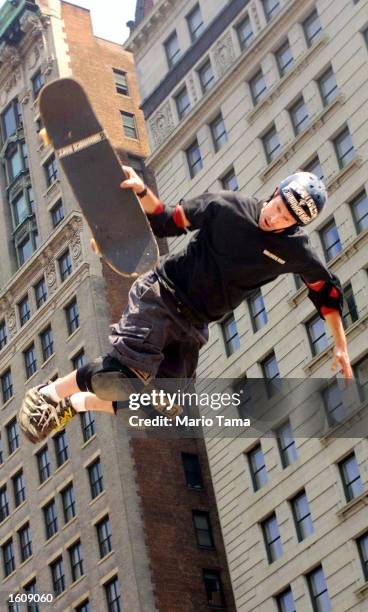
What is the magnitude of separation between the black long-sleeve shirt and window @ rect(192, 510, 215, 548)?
39432mm

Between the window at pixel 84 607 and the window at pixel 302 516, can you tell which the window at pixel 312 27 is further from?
the window at pixel 84 607

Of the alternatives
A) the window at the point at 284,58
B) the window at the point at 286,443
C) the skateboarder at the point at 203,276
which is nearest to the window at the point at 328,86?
the window at the point at 284,58

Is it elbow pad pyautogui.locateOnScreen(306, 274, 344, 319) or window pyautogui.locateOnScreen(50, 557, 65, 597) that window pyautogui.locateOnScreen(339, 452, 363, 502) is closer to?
window pyautogui.locateOnScreen(50, 557, 65, 597)

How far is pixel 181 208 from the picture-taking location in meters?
11.8

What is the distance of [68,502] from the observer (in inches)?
2100

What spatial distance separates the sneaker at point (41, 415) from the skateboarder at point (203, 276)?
0.38 m

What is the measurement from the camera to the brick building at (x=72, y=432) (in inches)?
1956

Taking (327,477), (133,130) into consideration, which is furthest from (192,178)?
(327,477)

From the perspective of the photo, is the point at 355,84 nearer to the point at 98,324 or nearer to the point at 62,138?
the point at 98,324

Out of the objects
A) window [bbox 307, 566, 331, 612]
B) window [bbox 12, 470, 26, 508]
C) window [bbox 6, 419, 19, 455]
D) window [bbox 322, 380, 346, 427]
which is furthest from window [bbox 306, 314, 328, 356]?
window [bbox 6, 419, 19, 455]

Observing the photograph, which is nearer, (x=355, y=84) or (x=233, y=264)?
(x=233, y=264)

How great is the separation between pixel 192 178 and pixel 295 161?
700cm

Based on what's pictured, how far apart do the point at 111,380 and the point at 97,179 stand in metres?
1.86

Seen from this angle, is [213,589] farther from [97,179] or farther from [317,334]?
[97,179]
